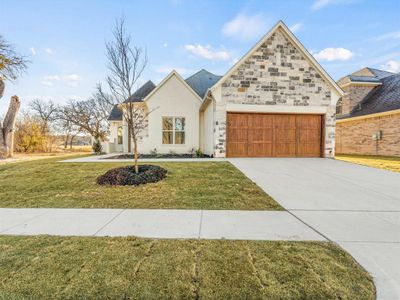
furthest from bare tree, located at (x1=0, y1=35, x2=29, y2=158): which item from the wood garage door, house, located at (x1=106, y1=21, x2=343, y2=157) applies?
the wood garage door

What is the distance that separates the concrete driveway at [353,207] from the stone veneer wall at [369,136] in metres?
8.84

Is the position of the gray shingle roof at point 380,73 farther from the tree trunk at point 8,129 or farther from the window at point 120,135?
the tree trunk at point 8,129

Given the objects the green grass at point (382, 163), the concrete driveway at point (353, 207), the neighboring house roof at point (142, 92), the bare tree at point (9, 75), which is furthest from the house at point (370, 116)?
the bare tree at point (9, 75)

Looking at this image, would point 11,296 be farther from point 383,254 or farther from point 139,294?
point 383,254

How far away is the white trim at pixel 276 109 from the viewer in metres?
12.3

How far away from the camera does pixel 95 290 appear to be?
209cm

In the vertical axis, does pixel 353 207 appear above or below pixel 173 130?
below

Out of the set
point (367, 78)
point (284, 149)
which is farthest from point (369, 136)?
point (284, 149)

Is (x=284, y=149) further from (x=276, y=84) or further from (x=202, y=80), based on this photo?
(x=202, y=80)

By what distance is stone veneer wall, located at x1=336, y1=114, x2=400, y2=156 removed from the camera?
49.2ft

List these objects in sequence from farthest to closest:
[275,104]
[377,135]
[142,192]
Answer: [377,135]
[275,104]
[142,192]

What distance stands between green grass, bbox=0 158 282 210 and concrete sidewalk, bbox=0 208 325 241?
389 millimetres

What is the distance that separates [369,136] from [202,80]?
14.5 m

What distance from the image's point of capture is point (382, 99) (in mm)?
16859
